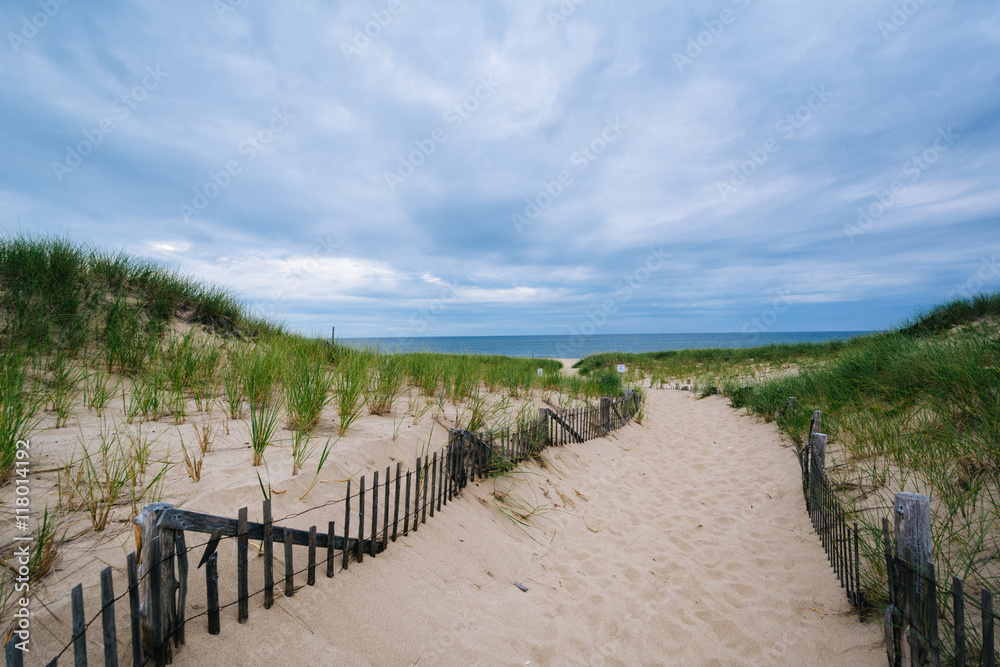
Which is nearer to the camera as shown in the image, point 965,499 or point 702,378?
point 965,499

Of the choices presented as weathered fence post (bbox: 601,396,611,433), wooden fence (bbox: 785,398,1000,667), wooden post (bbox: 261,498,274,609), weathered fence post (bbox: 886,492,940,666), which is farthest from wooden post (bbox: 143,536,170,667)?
weathered fence post (bbox: 601,396,611,433)

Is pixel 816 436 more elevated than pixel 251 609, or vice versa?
pixel 816 436

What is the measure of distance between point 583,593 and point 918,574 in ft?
7.56

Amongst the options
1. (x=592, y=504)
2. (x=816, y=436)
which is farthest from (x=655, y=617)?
(x=816, y=436)

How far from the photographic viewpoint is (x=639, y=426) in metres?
10.1

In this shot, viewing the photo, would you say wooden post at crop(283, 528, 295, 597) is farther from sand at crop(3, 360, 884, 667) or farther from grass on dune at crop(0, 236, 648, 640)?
grass on dune at crop(0, 236, 648, 640)

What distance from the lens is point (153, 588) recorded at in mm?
1842

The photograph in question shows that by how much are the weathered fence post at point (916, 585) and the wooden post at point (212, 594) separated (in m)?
3.68

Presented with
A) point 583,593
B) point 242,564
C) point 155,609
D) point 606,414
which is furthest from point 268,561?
point 606,414

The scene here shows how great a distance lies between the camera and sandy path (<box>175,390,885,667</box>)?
246cm

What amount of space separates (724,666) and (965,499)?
2401 millimetres

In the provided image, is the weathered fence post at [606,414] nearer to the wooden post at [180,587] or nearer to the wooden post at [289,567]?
the wooden post at [289,567]

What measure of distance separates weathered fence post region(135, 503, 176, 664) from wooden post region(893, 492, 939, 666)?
3.79m

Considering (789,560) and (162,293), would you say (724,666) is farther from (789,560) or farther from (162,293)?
(162,293)
